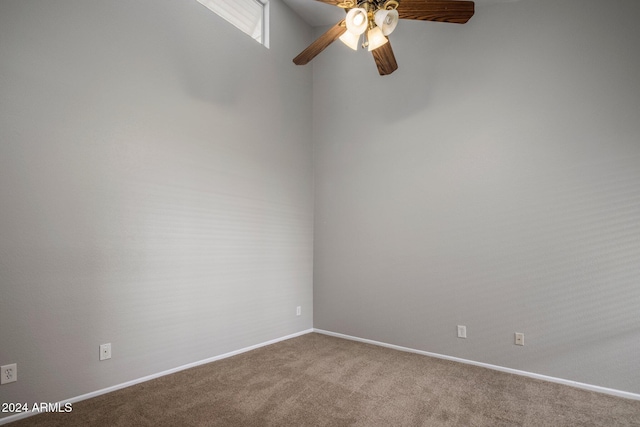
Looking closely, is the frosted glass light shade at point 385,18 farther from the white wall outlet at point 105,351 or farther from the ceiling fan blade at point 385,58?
the white wall outlet at point 105,351

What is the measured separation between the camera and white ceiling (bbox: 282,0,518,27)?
11.5 feet

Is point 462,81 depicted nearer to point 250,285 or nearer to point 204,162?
point 204,162

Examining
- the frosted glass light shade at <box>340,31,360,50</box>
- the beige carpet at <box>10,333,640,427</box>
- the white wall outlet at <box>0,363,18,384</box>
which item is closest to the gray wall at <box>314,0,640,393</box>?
the beige carpet at <box>10,333,640,427</box>

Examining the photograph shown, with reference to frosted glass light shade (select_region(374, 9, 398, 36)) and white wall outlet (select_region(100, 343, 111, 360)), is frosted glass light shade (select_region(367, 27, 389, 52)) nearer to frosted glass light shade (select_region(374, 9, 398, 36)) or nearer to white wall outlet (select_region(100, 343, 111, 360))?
frosted glass light shade (select_region(374, 9, 398, 36))

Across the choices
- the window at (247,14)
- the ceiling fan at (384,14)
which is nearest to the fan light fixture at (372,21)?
Answer: the ceiling fan at (384,14)

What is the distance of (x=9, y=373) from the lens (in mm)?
1816

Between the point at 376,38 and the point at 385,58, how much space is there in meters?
0.36

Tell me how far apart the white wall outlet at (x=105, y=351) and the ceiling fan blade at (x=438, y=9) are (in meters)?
2.78

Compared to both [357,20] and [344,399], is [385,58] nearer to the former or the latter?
[357,20]

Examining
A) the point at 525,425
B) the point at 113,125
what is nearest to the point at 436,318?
the point at 525,425

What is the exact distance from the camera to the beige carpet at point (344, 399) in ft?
6.25

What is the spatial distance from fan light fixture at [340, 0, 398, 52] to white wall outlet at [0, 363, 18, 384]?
103 inches

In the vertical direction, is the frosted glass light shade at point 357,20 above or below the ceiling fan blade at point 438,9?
below

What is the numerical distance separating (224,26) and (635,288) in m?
3.85
